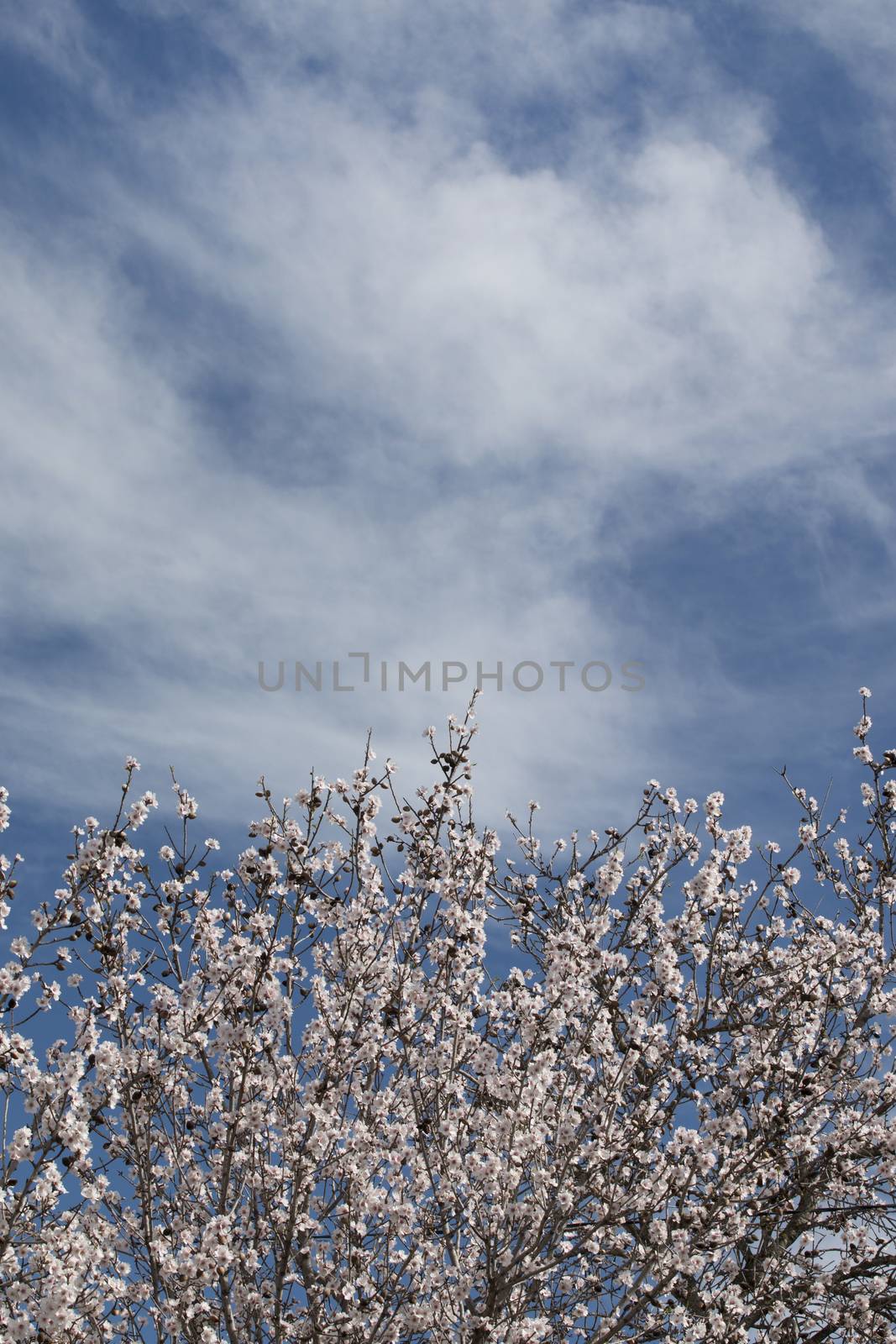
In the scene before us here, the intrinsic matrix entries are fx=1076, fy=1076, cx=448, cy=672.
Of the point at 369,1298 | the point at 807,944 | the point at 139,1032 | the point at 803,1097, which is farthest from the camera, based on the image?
the point at 807,944

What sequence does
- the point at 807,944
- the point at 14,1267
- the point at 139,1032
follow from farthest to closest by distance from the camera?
the point at 807,944, the point at 139,1032, the point at 14,1267

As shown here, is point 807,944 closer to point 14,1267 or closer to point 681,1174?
point 681,1174

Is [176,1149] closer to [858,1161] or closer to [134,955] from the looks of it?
[134,955]

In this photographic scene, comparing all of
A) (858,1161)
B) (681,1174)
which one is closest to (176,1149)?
(681,1174)

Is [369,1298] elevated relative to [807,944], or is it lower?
lower

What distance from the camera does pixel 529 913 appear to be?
Result: 447 inches

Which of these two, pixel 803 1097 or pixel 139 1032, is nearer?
pixel 139 1032

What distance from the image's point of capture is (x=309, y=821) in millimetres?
7859

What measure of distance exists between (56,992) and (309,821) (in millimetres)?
2083

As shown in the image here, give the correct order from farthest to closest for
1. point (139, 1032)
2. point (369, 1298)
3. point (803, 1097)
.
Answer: point (803, 1097) → point (139, 1032) → point (369, 1298)

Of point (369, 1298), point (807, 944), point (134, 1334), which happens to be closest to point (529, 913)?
point (807, 944)

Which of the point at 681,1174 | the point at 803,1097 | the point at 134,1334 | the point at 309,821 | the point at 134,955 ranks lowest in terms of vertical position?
the point at 134,1334

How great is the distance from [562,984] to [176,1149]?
2945 millimetres

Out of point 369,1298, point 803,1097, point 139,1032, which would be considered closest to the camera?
point 369,1298
